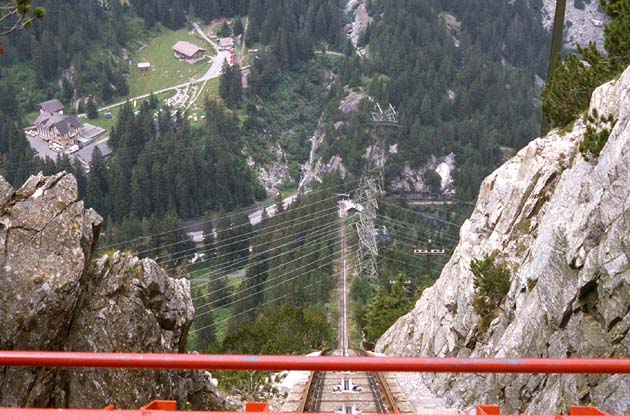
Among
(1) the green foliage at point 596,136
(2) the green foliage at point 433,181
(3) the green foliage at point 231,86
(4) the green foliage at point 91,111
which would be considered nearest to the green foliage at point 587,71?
(1) the green foliage at point 596,136

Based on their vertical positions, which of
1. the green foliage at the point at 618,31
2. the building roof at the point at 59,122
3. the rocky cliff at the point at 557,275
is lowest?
the building roof at the point at 59,122

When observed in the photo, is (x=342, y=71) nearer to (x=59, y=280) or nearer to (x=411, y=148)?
(x=411, y=148)

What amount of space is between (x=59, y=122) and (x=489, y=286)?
15491 cm

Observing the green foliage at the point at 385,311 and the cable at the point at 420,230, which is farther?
the cable at the point at 420,230

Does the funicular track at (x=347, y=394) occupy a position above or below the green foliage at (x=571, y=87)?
below

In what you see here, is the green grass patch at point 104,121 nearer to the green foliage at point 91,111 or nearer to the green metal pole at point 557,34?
the green foliage at point 91,111

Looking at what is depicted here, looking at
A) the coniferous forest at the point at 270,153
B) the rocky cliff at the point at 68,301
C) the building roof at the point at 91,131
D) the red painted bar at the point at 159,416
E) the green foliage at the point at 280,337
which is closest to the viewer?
the red painted bar at the point at 159,416

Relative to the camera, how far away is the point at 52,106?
172 metres

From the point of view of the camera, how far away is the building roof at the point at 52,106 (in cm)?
17025

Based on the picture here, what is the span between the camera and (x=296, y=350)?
42781mm

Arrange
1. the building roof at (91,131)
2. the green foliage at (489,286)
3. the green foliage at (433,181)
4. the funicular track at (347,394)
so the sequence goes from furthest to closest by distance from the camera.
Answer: the building roof at (91,131), the green foliage at (433,181), the green foliage at (489,286), the funicular track at (347,394)

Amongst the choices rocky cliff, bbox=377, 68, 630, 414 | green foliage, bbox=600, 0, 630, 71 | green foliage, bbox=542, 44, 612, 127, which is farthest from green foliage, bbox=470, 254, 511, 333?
green foliage, bbox=600, 0, 630, 71

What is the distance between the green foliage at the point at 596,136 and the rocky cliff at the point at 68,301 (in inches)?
347

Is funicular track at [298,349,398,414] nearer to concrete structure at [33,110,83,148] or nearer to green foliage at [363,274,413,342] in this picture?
green foliage at [363,274,413,342]
